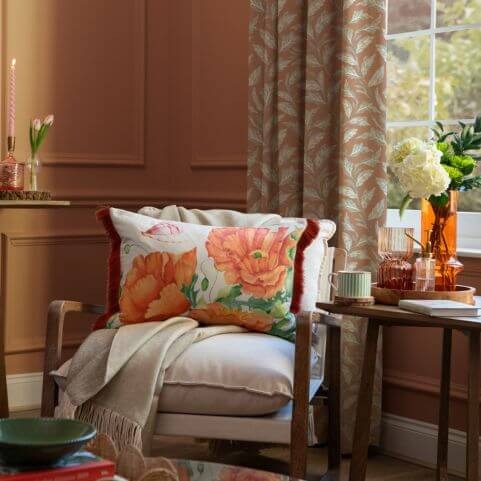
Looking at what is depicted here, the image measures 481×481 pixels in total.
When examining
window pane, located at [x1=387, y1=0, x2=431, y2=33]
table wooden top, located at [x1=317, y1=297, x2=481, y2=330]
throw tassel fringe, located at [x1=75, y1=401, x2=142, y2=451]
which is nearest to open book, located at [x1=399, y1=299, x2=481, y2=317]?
table wooden top, located at [x1=317, y1=297, x2=481, y2=330]

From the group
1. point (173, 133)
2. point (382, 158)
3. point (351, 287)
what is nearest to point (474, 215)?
point (382, 158)

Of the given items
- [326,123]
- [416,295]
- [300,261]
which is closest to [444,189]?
[416,295]

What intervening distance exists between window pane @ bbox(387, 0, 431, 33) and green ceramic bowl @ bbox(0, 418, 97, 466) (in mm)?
2450

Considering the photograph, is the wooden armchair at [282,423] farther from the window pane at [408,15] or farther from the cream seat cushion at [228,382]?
the window pane at [408,15]

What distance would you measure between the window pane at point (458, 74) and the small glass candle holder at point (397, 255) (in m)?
0.88

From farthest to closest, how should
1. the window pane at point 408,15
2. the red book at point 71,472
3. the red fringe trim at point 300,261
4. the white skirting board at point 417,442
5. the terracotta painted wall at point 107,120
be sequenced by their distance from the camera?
the terracotta painted wall at point 107,120 → the window pane at point 408,15 → the white skirting board at point 417,442 → the red fringe trim at point 300,261 → the red book at point 71,472

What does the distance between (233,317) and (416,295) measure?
59 cm

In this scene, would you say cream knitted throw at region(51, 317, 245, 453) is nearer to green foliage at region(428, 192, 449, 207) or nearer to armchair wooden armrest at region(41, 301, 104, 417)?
armchair wooden armrest at region(41, 301, 104, 417)

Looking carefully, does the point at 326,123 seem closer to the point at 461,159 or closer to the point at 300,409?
the point at 461,159

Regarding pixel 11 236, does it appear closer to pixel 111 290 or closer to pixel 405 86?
pixel 111 290

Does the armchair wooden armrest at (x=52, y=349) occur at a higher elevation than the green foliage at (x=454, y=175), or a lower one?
lower

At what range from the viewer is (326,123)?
141 inches

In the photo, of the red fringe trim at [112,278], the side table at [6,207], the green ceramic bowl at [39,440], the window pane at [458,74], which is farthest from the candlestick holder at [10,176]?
the green ceramic bowl at [39,440]

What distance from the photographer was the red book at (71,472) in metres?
1.63
